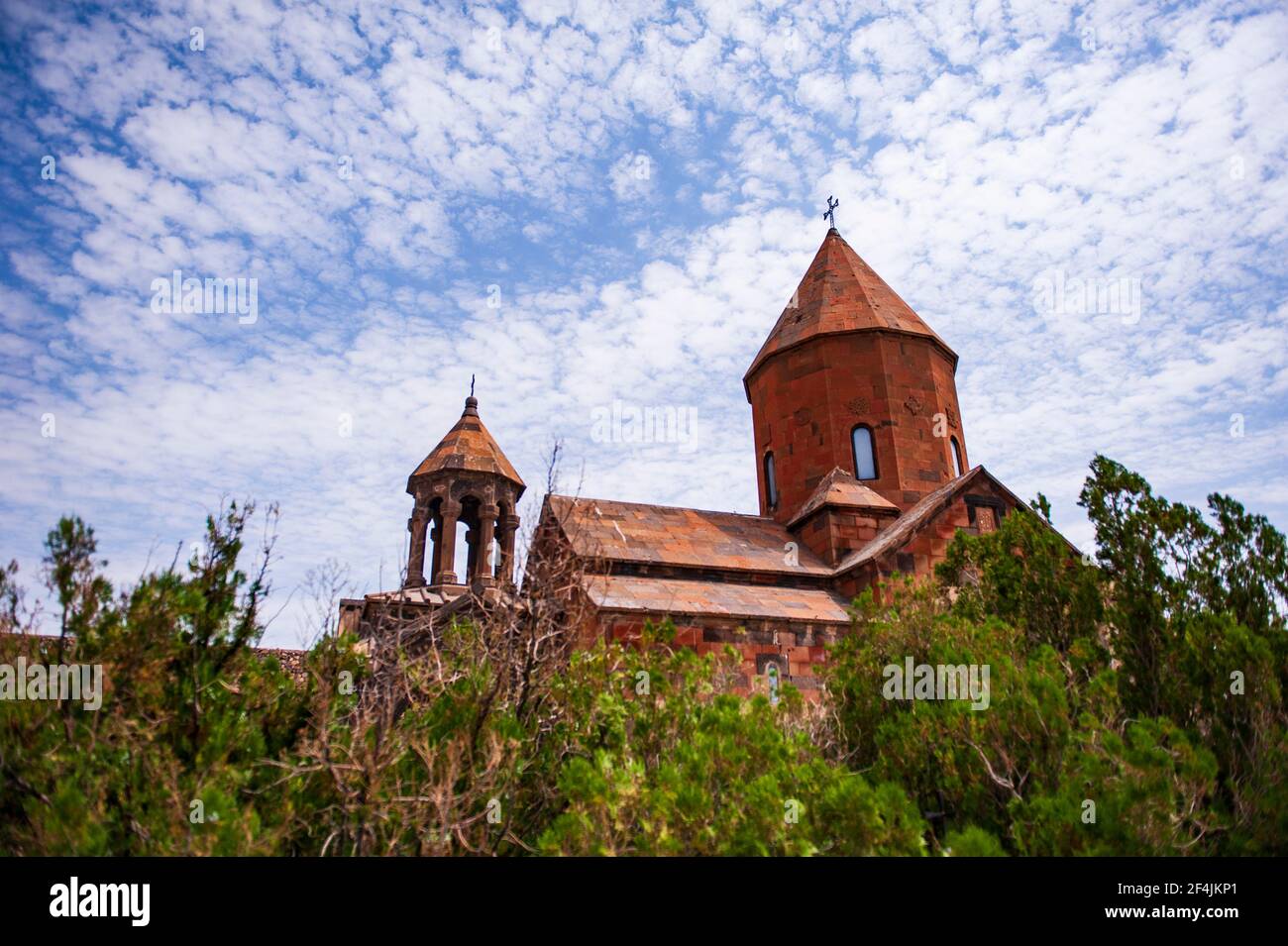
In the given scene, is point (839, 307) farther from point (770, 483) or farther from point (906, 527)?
point (906, 527)

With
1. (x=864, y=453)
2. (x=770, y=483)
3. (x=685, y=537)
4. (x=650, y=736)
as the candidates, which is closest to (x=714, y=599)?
(x=685, y=537)

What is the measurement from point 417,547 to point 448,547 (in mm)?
637

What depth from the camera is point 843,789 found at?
412 cm

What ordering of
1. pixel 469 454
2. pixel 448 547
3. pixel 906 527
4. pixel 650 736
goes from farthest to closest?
pixel 469 454 < pixel 448 547 < pixel 906 527 < pixel 650 736

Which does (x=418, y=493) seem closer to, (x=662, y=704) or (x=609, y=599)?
(x=609, y=599)

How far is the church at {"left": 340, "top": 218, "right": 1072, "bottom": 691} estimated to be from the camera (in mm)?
9164

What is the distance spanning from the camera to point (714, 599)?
9430mm

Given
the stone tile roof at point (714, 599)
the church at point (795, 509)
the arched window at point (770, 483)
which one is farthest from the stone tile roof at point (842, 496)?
the stone tile roof at point (714, 599)

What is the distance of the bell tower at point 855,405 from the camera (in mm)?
13195

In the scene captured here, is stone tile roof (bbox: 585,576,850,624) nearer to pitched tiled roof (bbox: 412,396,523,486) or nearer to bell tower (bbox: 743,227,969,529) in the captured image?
bell tower (bbox: 743,227,969,529)

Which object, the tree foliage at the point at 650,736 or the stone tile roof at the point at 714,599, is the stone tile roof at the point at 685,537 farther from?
the tree foliage at the point at 650,736

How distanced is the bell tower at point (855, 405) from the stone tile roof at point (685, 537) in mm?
893
